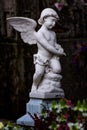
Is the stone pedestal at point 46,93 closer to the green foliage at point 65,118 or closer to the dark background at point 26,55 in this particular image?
the dark background at point 26,55

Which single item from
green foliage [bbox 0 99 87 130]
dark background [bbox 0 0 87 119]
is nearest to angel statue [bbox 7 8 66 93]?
dark background [bbox 0 0 87 119]

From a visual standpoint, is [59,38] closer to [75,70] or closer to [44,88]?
[75,70]

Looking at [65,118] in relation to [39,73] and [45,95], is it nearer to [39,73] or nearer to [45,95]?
[45,95]

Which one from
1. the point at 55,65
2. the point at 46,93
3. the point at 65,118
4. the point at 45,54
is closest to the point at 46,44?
the point at 45,54

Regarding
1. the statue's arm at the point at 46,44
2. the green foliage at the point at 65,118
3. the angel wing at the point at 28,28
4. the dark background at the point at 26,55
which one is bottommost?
the dark background at the point at 26,55

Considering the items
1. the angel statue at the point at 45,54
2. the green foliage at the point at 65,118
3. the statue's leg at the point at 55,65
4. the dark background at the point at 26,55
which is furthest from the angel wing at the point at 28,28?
the green foliage at the point at 65,118

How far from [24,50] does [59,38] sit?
85 centimetres

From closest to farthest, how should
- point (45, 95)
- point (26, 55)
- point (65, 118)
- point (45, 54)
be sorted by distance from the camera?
point (65, 118) < point (45, 95) < point (45, 54) < point (26, 55)

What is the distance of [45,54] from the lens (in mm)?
8102

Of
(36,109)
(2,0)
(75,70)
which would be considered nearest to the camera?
Result: (36,109)

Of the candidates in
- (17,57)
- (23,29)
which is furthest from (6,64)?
(23,29)

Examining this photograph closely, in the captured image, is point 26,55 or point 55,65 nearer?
point 55,65

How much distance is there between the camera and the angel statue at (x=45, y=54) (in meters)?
8.05

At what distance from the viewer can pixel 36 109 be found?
7.93m
